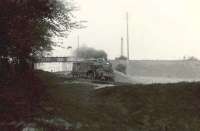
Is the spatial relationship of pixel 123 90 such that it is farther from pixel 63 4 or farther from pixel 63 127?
pixel 63 127

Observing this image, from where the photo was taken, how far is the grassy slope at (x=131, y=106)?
15750 millimetres

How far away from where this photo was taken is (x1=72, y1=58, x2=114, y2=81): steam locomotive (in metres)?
47.8

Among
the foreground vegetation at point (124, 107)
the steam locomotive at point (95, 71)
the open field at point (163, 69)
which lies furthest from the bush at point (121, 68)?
the foreground vegetation at point (124, 107)

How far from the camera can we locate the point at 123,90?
20.8 m

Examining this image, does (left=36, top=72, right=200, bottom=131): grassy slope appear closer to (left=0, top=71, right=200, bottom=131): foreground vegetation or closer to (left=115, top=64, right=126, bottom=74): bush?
(left=0, top=71, right=200, bottom=131): foreground vegetation

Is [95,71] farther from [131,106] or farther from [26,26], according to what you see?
[26,26]

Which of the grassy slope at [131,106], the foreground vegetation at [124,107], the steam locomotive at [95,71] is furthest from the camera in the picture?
the steam locomotive at [95,71]

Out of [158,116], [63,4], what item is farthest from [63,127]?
[63,4]

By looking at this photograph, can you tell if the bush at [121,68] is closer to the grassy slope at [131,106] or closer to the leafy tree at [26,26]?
the grassy slope at [131,106]

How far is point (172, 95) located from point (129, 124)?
14.0 feet

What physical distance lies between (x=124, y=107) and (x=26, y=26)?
422cm

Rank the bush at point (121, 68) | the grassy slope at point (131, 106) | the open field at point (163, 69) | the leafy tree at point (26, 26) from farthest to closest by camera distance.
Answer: the bush at point (121, 68)
the open field at point (163, 69)
the leafy tree at point (26, 26)
the grassy slope at point (131, 106)

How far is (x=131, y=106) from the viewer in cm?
1830

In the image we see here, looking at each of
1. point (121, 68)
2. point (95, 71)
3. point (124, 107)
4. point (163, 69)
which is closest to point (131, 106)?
point (124, 107)
